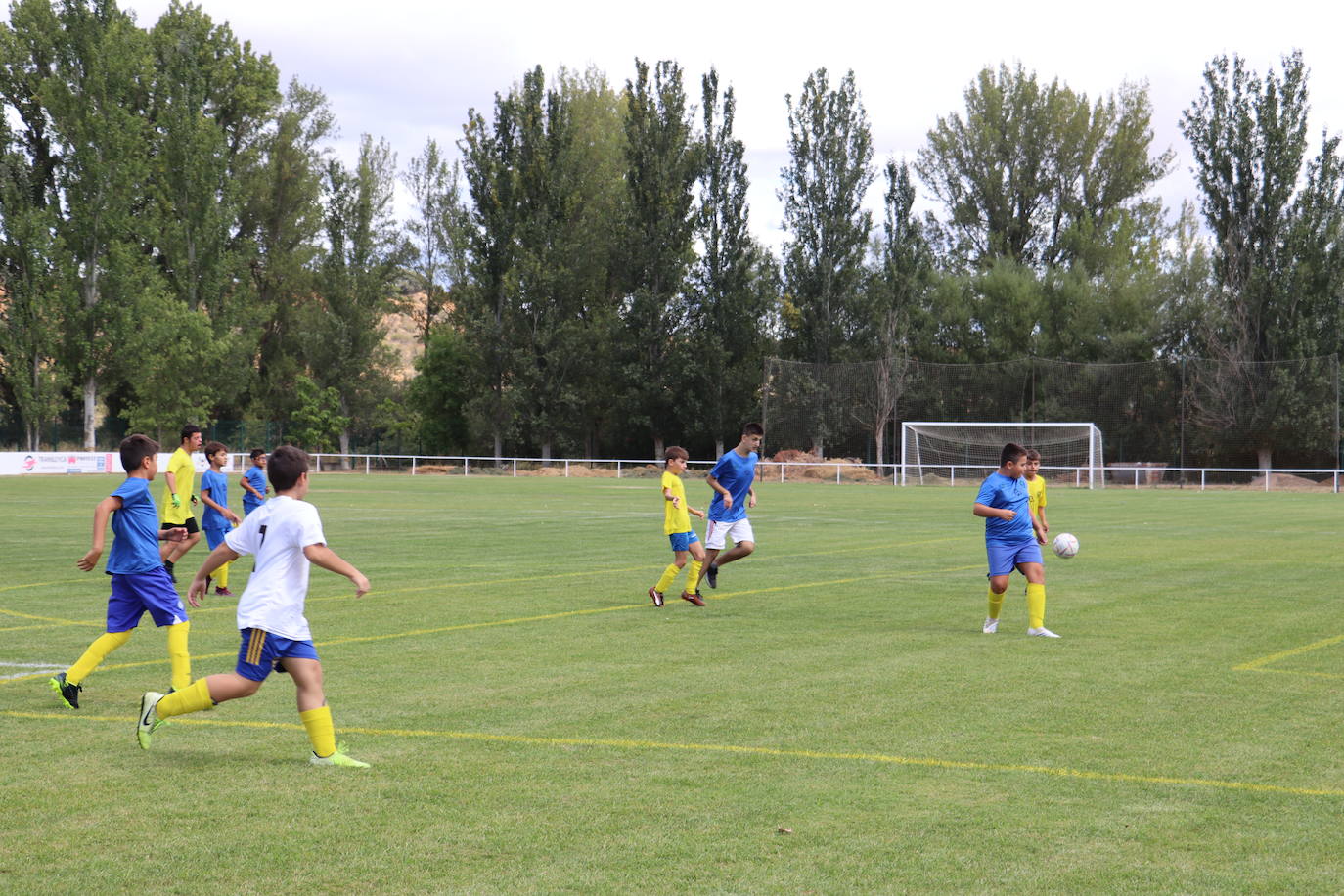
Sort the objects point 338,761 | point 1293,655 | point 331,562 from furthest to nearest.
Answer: point 1293,655
point 338,761
point 331,562

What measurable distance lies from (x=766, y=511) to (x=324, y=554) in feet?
88.9

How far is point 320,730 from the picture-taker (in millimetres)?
6867

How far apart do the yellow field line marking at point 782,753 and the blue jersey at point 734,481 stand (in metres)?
7.45

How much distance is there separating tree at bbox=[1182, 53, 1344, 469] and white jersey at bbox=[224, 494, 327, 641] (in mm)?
56595

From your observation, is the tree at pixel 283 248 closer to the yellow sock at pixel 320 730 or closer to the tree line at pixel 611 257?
the tree line at pixel 611 257

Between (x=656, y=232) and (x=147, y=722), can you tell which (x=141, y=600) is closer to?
(x=147, y=722)

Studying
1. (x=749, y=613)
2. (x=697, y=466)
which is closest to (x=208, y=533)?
(x=749, y=613)

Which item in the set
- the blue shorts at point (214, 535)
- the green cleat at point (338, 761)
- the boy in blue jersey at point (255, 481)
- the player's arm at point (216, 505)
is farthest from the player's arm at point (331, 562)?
the blue shorts at point (214, 535)

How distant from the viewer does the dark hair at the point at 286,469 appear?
22.1 feet

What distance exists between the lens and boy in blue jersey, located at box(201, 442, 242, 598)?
52.5 ft

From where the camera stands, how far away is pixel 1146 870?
5.23m

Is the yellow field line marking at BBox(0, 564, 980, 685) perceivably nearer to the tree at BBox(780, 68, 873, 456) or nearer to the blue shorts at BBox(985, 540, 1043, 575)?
the blue shorts at BBox(985, 540, 1043, 575)

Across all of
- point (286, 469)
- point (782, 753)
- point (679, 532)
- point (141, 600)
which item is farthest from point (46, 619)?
point (782, 753)

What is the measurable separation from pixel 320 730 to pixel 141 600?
108 inches
